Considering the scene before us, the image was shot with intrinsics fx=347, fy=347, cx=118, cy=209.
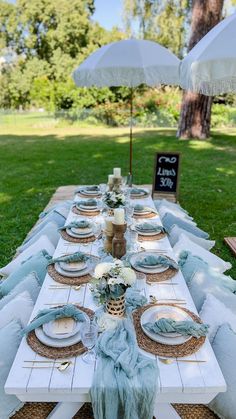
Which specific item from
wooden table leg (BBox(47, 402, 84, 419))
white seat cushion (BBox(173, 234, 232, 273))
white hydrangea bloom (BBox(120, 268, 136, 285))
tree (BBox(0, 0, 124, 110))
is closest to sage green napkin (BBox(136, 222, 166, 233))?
white seat cushion (BBox(173, 234, 232, 273))

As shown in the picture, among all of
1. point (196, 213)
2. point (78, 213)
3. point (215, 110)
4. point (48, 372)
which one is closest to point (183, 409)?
point (48, 372)

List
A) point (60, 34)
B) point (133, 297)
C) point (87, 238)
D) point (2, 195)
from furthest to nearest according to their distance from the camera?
point (60, 34), point (2, 195), point (87, 238), point (133, 297)

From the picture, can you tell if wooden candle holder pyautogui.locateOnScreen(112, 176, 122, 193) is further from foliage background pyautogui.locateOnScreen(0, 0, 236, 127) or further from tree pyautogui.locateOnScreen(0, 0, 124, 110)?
tree pyautogui.locateOnScreen(0, 0, 124, 110)

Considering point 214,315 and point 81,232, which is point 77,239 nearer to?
point 81,232

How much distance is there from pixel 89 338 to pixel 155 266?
83 cm

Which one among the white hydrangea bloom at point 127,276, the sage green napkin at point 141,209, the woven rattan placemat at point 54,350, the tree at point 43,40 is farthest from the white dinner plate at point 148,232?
the tree at point 43,40

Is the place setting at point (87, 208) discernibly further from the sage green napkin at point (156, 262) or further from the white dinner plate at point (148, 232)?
the sage green napkin at point (156, 262)

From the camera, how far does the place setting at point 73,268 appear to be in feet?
7.59

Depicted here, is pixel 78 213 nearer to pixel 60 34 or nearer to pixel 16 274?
pixel 16 274

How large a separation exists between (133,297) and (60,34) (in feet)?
87.4

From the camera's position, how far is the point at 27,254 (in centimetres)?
304

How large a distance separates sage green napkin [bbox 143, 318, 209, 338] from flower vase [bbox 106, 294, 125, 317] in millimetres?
156

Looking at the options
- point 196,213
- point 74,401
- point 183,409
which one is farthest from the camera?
point 196,213

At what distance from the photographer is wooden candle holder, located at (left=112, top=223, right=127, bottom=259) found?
2.32 metres
